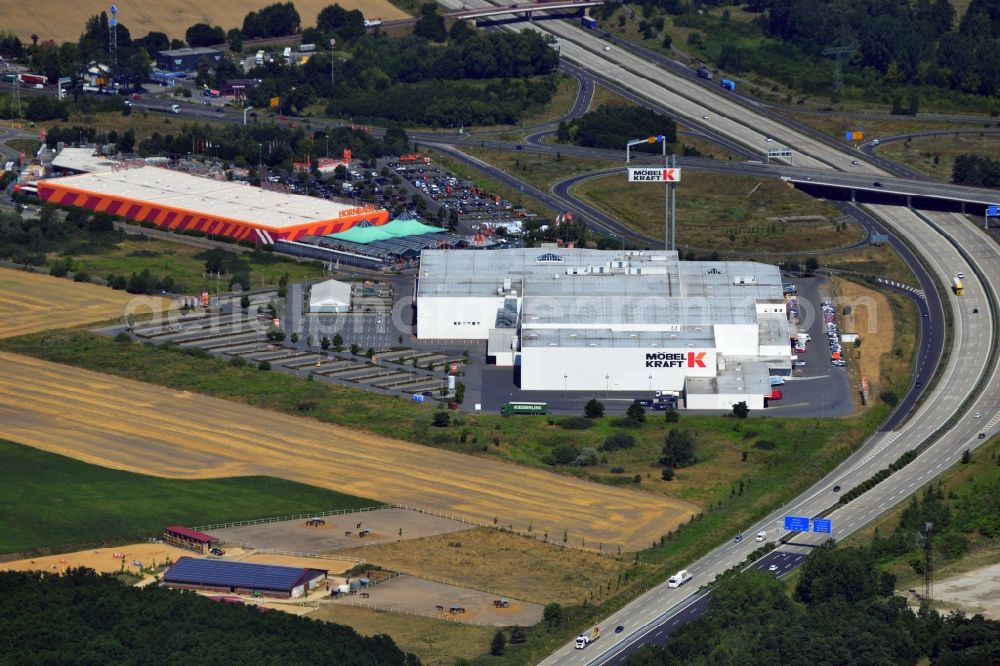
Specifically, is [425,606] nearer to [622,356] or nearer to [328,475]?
[328,475]

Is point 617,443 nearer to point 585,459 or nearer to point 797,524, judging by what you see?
point 585,459

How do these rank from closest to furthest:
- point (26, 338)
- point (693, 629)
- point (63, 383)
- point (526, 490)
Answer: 1. point (693, 629)
2. point (526, 490)
3. point (63, 383)
4. point (26, 338)

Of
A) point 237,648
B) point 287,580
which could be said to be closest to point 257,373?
point 287,580

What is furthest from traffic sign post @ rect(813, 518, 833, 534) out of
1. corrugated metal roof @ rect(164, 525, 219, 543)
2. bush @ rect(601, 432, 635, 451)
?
corrugated metal roof @ rect(164, 525, 219, 543)

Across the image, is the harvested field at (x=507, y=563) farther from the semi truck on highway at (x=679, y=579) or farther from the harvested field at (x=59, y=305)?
the harvested field at (x=59, y=305)

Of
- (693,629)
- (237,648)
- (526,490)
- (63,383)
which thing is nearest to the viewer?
(237,648)

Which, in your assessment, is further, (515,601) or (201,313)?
(201,313)

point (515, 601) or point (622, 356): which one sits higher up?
point (622, 356)
